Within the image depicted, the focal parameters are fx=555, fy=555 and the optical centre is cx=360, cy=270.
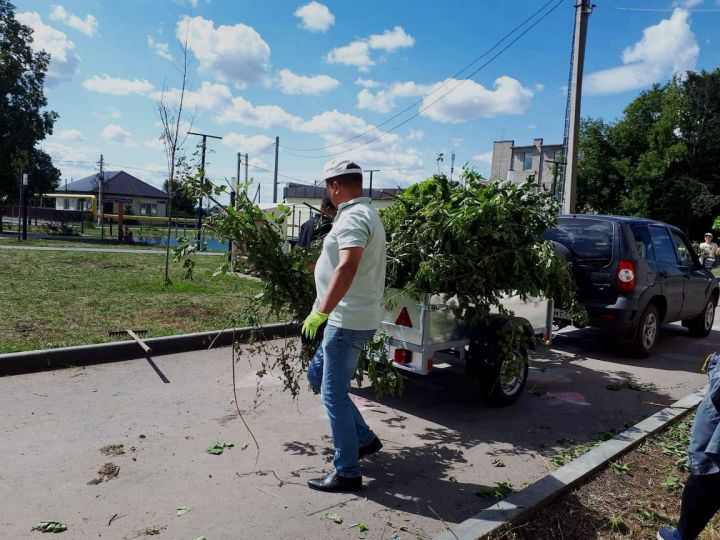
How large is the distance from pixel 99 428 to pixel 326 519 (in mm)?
2188

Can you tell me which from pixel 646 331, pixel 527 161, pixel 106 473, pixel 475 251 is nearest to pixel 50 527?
pixel 106 473

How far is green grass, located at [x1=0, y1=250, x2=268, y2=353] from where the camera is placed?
6.72 m

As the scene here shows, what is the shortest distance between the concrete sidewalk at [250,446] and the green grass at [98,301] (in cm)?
89

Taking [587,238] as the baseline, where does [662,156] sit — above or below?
above

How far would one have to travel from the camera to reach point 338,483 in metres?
3.49

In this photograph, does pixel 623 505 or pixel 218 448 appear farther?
pixel 218 448

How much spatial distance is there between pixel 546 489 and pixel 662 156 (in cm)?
4150

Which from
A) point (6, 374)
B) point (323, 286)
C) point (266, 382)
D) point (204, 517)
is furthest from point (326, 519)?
point (6, 374)

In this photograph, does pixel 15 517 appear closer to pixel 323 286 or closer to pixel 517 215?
pixel 323 286

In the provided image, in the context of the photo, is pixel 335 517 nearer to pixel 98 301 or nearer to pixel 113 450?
pixel 113 450

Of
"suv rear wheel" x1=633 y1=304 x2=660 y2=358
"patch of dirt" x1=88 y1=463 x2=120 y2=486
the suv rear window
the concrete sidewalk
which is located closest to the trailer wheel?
the concrete sidewalk

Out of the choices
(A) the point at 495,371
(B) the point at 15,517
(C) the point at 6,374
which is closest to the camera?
(B) the point at 15,517

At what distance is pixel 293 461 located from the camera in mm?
3934

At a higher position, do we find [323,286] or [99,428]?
[323,286]
